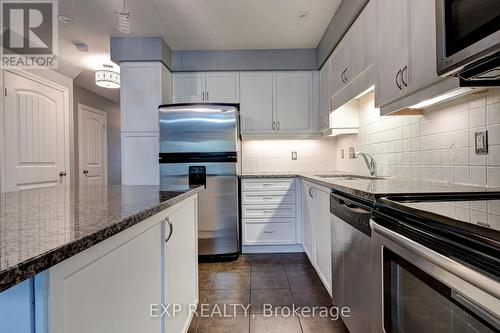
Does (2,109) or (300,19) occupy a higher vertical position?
(300,19)

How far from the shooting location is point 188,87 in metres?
3.55

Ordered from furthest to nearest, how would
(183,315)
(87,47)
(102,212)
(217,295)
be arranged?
(87,47), (217,295), (183,315), (102,212)

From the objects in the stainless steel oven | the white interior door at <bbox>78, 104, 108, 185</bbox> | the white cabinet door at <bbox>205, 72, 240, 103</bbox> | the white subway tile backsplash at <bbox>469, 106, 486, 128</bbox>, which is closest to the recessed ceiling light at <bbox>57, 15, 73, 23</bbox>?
the white cabinet door at <bbox>205, 72, 240, 103</bbox>

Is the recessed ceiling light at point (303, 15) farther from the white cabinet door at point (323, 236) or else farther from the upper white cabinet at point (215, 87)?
the white cabinet door at point (323, 236)

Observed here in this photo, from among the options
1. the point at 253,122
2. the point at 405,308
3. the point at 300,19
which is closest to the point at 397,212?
the point at 405,308

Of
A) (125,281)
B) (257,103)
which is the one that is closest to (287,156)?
(257,103)

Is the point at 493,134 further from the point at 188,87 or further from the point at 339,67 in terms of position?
the point at 188,87

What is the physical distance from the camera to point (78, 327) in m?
0.61

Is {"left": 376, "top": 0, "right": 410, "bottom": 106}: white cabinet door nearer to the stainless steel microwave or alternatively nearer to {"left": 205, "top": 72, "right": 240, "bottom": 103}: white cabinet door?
the stainless steel microwave

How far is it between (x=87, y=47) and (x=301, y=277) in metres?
3.56

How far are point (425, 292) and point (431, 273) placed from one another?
0.10 meters

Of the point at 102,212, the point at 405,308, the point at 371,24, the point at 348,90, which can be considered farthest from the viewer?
the point at 348,90

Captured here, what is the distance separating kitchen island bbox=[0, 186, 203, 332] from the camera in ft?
1.65

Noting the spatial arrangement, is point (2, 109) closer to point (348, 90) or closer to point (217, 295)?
point (217, 295)
